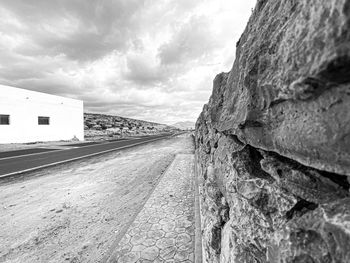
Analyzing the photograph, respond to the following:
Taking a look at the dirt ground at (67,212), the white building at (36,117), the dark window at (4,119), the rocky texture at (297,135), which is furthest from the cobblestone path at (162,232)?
the white building at (36,117)

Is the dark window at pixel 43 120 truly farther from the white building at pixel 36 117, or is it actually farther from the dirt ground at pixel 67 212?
the dirt ground at pixel 67 212

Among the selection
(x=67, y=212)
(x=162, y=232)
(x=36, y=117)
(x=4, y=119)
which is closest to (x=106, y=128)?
(x=36, y=117)

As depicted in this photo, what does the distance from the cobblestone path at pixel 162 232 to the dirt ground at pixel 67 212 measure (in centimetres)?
40

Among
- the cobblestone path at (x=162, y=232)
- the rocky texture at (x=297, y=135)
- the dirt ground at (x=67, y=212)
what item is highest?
the rocky texture at (x=297, y=135)

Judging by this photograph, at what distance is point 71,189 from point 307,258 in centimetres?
858

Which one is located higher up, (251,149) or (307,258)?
(251,149)

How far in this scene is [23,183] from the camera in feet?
26.2

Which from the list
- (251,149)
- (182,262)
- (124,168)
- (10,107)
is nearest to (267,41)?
(251,149)

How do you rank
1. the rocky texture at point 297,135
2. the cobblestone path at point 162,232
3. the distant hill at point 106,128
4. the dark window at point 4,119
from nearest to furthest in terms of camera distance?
the rocky texture at point 297,135, the cobblestone path at point 162,232, the dark window at point 4,119, the distant hill at point 106,128

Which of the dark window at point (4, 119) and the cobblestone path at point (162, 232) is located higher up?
the dark window at point (4, 119)

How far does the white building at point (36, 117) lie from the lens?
2323 centimetres

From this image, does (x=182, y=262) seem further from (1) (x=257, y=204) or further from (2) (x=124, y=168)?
(2) (x=124, y=168)

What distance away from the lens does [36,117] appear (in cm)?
2702

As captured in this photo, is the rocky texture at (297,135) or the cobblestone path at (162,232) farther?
the cobblestone path at (162,232)
